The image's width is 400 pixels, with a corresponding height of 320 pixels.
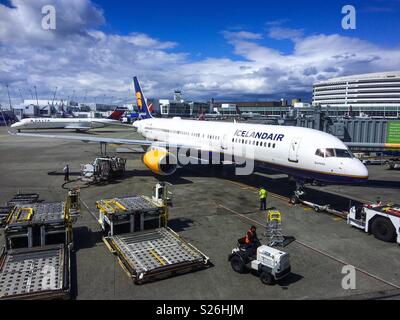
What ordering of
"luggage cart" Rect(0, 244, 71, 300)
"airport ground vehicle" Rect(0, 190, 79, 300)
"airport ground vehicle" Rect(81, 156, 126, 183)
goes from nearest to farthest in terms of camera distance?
"luggage cart" Rect(0, 244, 71, 300) < "airport ground vehicle" Rect(0, 190, 79, 300) < "airport ground vehicle" Rect(81, 156, 126, 183)

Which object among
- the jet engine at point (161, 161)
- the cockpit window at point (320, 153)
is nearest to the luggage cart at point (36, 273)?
the jet engine at point (161, 161)

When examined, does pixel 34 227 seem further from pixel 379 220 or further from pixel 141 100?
pixel 141 100

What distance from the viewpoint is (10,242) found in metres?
12.1

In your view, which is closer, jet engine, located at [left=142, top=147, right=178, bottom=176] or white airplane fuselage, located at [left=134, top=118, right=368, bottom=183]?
white airplane fuselage, located at [left=134, top=118, right=368, bottom=183]

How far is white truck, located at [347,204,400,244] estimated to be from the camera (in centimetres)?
1442

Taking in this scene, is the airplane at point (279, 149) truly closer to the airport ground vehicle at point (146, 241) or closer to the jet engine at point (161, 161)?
the jet engine at point (161, 161)

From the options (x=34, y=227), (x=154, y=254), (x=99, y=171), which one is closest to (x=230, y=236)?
(x=154, y=254)

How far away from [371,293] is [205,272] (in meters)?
5.45

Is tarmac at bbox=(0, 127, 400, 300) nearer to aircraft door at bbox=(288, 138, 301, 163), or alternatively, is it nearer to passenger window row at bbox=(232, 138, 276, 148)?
aircraft door at bbox=(288, 138, 301, 163)
